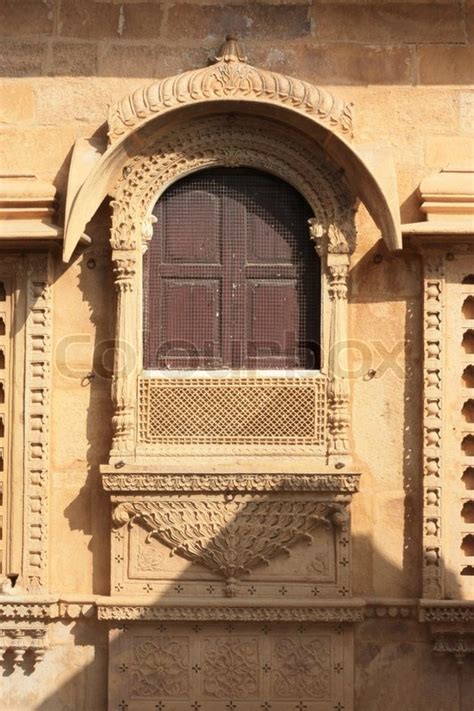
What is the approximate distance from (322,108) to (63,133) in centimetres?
161

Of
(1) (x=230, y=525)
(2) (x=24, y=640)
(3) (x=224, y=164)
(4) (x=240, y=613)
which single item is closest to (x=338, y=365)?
(1) (x=230, y=525)

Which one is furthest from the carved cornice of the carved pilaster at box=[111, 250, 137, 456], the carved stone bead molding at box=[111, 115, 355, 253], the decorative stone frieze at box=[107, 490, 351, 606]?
the carved stone bead molding at box=[111, 115, 355, 253]

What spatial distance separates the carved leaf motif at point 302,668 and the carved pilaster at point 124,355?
1.50m

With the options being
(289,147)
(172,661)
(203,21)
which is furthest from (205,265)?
(172,661)

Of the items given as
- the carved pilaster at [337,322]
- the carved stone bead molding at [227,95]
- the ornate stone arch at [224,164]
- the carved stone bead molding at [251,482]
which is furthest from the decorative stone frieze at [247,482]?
the carved stone bead molding at [227,95]

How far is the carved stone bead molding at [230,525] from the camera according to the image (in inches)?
374

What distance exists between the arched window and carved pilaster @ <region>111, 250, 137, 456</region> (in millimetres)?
136

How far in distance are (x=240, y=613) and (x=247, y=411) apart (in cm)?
119

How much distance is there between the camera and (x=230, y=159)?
31.9ft

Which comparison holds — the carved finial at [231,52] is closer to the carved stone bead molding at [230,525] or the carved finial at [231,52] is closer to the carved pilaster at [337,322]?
the carved pilaster at [337,322]

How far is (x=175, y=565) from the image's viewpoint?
31.3 ft

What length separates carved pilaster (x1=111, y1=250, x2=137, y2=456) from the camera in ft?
31.4

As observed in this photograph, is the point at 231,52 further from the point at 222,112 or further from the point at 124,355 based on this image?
the point at 124,355

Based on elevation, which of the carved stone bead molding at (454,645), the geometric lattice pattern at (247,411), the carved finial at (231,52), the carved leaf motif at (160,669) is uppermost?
the carved finial at (231,52)
